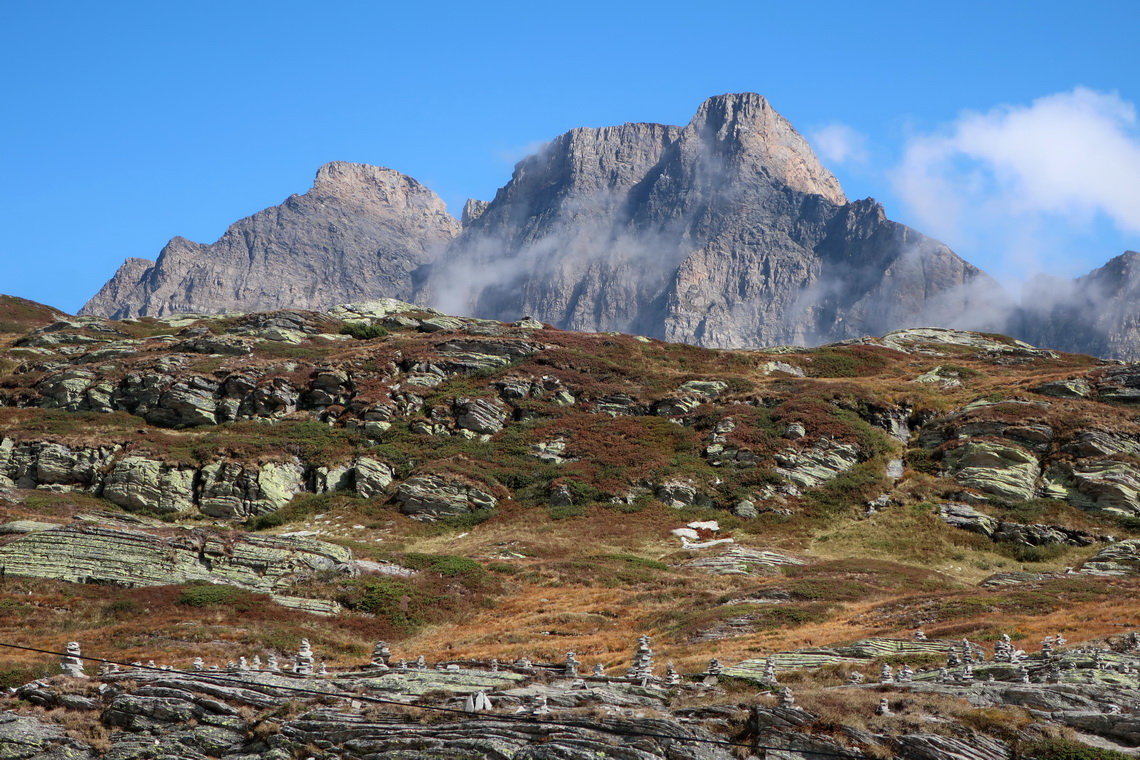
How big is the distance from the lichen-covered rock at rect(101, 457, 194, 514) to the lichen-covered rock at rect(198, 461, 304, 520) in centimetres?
111

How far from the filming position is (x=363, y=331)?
329ft

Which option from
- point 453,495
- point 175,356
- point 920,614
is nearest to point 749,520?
point 453,495

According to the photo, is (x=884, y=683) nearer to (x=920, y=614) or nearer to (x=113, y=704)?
(x=920, y=614)

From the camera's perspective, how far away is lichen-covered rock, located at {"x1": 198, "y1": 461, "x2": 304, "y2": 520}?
59000 mm

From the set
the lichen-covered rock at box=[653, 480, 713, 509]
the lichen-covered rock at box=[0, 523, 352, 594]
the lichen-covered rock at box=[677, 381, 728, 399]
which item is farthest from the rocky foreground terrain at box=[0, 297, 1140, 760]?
the lichen-covered rock at box=[677, 381, 728, 399]

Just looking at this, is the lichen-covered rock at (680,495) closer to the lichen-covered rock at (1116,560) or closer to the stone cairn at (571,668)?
the lichen-covered rock at (1116,560)

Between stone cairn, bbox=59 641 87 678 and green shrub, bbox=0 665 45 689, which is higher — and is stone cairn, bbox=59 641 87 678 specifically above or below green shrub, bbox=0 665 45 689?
above

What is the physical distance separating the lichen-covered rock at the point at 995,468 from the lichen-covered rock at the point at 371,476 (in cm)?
3682

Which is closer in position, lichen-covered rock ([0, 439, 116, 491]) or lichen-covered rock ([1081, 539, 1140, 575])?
lichen-covered rock ([1081, 539, 1140, 575])

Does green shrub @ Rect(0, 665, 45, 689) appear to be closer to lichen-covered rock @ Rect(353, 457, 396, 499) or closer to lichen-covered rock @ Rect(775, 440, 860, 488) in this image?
lichen-covered rock @ Rect(353, 457, 396, 499)

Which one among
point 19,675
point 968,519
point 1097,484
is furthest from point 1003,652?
point 1097,484

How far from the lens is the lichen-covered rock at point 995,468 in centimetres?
5854

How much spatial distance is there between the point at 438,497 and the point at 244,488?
12.4 m

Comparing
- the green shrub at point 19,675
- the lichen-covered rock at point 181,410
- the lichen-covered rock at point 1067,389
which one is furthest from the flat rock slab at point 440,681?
the lichen-covered rock at point 1067,389
